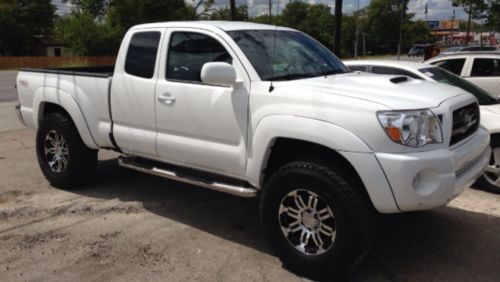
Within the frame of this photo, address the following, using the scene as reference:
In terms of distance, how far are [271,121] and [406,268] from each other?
5.16 feet

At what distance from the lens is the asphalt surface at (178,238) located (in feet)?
14.0

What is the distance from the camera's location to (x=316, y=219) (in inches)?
161

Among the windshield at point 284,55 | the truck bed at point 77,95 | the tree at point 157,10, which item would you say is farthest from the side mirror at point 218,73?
the tree at point 157,10

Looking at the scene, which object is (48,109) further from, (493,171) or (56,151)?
(493,171)

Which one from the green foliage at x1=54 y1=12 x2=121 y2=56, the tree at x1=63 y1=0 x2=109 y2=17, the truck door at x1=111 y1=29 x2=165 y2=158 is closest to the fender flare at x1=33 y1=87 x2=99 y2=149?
the truck door at x1=111 y1=29 x2=165 y2=158

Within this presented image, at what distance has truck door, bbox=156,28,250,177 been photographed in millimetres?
4555

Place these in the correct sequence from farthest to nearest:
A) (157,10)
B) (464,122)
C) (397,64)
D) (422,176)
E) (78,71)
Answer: (157,10) < (397,64) < (78,71) < (464,122) < (422,176)

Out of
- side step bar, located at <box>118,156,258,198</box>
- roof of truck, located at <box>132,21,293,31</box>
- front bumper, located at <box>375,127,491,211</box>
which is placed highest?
roof of truck, located at <box>132,21,293,31</box>

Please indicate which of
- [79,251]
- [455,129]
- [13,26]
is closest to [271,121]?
[455,129]

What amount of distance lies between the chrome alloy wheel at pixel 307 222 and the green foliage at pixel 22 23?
2628 inches

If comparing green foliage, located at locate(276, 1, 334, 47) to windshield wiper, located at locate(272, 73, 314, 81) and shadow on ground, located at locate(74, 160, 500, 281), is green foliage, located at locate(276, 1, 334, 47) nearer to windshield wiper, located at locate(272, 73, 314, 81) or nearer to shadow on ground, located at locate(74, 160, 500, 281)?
shadow on ground, located at locate(74, 160, 500, 281)

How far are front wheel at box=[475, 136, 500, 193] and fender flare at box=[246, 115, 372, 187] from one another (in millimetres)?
3179

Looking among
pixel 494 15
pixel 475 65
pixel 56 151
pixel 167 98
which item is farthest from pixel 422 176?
pixel 494 15

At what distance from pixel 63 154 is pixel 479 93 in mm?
5241
